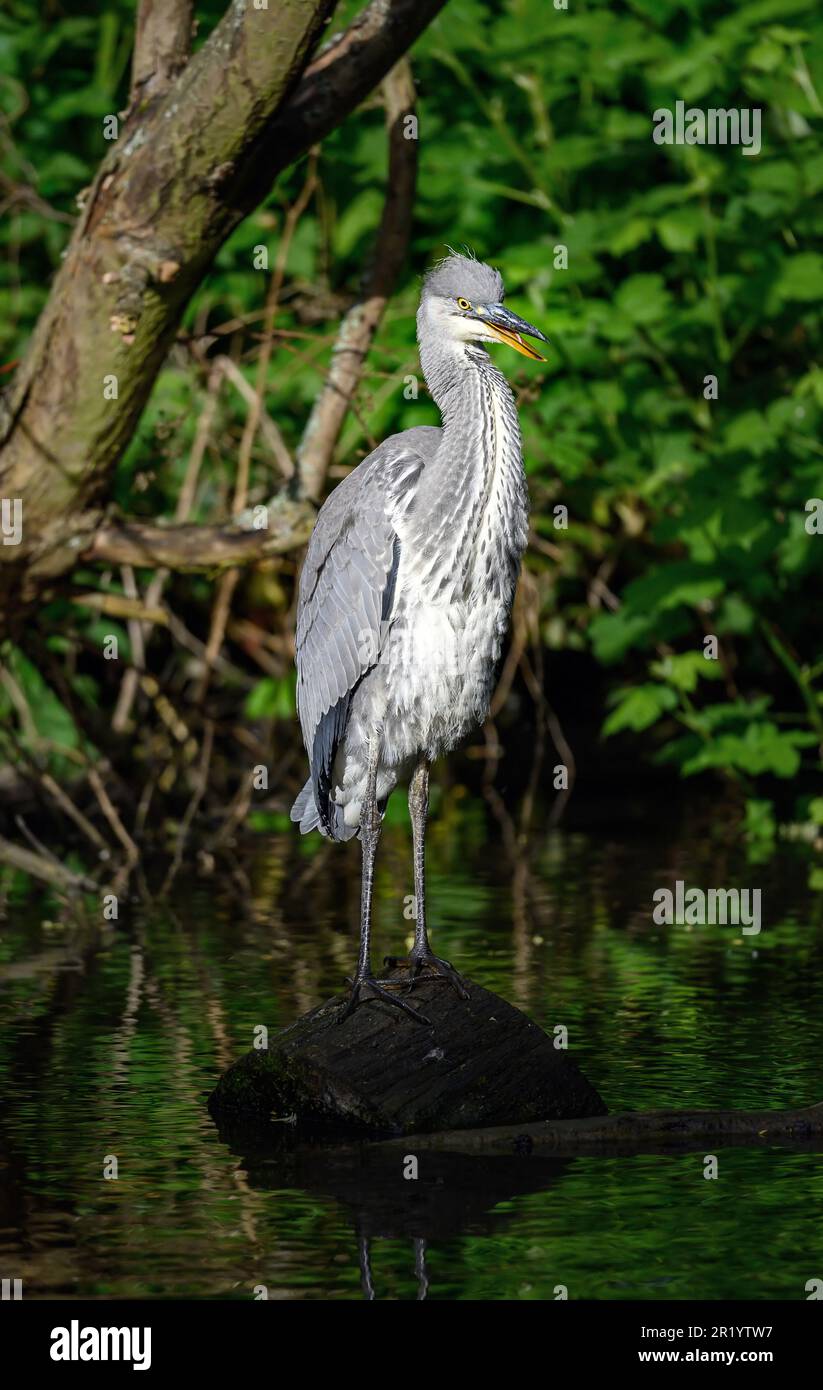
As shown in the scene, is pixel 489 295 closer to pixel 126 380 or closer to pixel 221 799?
pixel 126 380

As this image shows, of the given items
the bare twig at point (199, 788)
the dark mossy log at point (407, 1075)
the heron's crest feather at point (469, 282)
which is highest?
the heron's crest feather at point (469, 282)

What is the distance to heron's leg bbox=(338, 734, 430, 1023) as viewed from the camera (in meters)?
6.35

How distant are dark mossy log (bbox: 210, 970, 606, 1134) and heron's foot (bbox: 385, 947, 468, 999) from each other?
89 millimetres

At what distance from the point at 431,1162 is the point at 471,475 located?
83.8 inches

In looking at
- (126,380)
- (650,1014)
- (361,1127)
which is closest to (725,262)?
(126,380)

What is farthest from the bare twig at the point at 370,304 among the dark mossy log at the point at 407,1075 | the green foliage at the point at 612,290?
the dark mossy log at the point at 407,1075

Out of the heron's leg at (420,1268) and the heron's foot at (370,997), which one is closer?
the heron's leg at (420,1268)

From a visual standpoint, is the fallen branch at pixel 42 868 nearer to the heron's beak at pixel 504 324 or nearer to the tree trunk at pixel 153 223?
the tree trunk at pixel 153 223

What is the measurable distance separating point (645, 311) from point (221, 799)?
12.5 feet

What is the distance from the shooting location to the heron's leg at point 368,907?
6.35 metres

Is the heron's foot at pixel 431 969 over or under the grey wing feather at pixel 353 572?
under

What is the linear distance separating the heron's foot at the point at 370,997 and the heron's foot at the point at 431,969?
0.16 meters

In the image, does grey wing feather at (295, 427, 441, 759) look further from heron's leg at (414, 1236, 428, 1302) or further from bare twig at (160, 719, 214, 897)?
bare twig at (160, 719, 214, 897)

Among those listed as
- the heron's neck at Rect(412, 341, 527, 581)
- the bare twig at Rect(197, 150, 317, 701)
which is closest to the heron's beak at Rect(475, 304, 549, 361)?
the heron's neck at Rect(412, 341, 527, 581)
